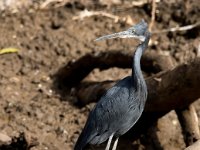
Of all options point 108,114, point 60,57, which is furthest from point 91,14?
point 108,114

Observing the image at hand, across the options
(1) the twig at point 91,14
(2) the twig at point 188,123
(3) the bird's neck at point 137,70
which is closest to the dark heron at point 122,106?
(3) the bird's neck at point 137,70

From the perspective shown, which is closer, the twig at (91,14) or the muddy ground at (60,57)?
the muddy ground at (60,57)

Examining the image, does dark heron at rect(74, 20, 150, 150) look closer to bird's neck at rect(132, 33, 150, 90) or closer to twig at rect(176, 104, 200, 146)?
bird's neck at rect(132, 33, 150, 90)

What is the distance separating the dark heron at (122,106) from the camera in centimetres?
366

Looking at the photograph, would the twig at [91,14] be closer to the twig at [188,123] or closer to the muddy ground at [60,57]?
the muddy ground at [60,57]

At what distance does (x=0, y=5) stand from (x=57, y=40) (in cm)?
88

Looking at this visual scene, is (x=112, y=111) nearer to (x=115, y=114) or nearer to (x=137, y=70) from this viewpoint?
(x=115, y=114)

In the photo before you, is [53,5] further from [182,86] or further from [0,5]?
[182,86]

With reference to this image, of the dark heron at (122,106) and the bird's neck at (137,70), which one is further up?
the bird's neck at (137,70)

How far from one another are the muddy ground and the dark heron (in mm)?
737

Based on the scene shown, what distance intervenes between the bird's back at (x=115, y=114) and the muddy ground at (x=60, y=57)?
0.72 metres

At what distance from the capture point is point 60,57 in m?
5.68

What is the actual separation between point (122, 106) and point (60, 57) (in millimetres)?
2030

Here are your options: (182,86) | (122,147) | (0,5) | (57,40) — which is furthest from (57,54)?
(182,86)
